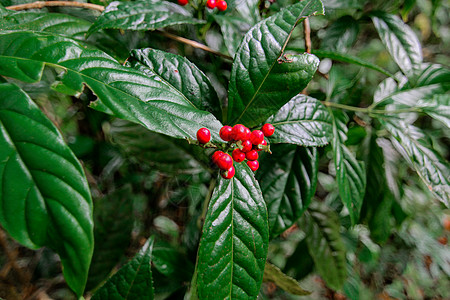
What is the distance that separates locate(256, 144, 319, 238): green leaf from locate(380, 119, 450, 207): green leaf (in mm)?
263

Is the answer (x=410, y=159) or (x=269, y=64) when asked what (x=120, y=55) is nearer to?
(x=269, y=64)

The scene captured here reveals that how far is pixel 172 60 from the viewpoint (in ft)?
2.19

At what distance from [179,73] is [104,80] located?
0.22 metres

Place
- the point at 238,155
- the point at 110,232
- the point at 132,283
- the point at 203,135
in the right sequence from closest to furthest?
the point at 203,135 < the point at 238,155 < the point at 132,283 < the point at 110,232

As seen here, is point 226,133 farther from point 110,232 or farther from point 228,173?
point 110,232

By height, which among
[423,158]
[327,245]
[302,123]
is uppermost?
[302,123]

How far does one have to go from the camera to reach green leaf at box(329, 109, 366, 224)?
0.81m

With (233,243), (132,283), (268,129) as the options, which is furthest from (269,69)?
(132,283)

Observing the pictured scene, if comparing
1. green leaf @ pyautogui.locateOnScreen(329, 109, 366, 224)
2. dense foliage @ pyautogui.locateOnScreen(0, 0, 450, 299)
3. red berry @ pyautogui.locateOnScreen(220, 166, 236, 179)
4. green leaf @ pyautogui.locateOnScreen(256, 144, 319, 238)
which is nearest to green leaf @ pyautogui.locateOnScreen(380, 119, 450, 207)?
dense foliage @ pyautogui.locateOnScreen(0, 0, 450, 299)

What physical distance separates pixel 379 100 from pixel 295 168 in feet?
1.39

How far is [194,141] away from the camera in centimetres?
53

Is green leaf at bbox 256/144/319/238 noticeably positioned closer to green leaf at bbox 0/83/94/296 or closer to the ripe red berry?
the ripe red berry

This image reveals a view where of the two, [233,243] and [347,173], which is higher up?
[233,243]

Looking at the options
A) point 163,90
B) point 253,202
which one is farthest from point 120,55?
point 253,202
